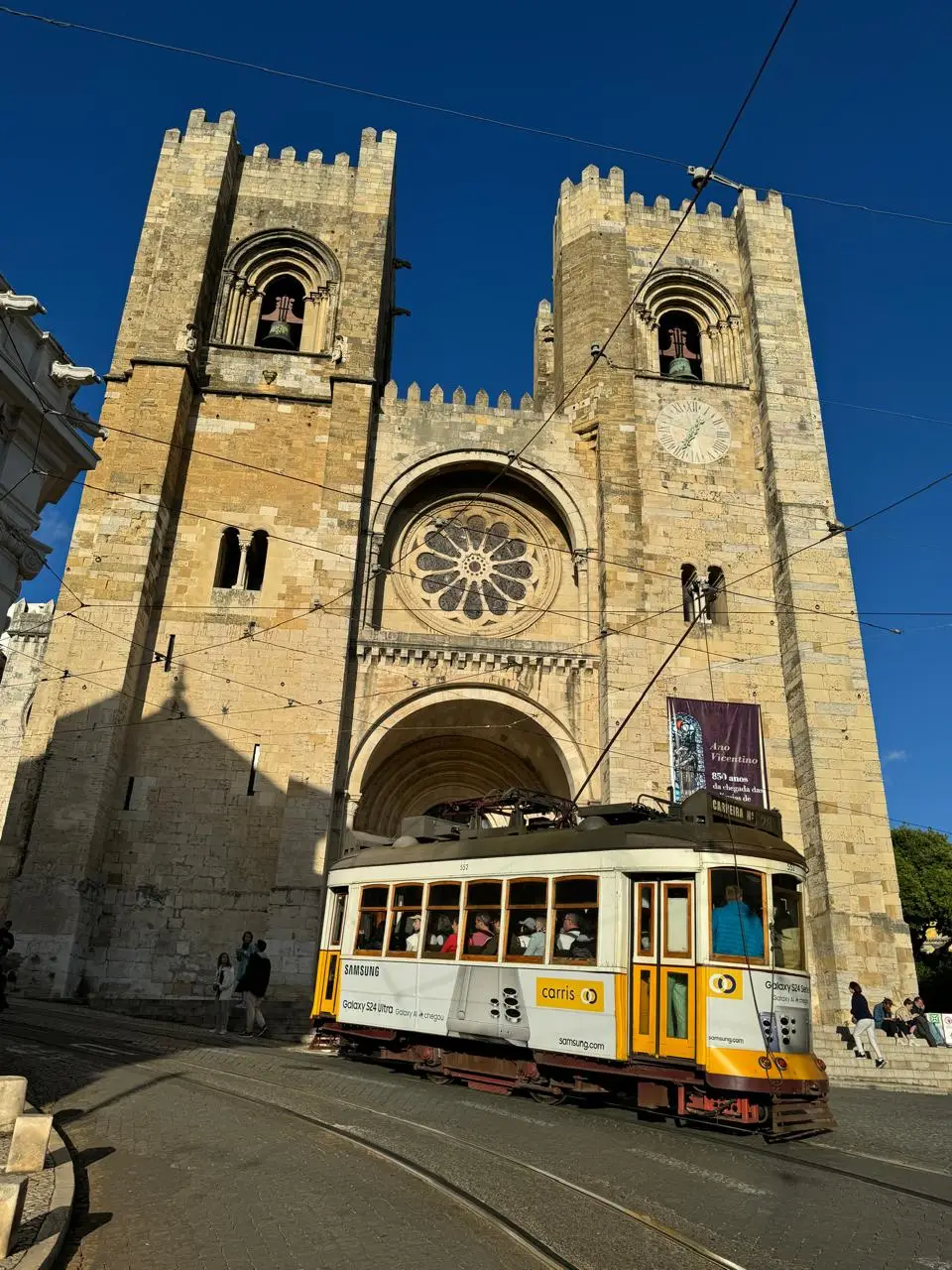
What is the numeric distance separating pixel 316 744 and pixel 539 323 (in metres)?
19.4

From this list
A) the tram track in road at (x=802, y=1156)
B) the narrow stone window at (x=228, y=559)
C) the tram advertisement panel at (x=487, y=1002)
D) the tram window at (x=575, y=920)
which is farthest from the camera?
the narrow stone window at (x=228, y=559)

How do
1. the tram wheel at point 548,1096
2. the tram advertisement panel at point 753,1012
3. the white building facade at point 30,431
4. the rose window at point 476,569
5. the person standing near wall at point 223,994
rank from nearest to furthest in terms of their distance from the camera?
the tram advertisement panel at point 753,1012, the tram wheel at point 548,1096, the white building facade at point 30,431, the person standing near wall at point 223,994, the rose window at point 476,569

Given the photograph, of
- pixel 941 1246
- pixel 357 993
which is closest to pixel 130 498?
pixel 357 993

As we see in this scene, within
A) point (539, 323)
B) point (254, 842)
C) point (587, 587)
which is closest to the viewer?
point (254, 842)

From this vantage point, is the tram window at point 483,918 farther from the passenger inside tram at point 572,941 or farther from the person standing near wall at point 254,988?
the person standing near wall at point 254,988

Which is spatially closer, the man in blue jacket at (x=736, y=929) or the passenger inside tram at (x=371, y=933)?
the man in blue jacket at (x=736, y=929)

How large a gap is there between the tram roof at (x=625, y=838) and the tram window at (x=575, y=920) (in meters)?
0.32

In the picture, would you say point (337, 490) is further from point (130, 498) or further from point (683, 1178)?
point (683, 1178)

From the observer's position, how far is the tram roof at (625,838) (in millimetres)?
7355

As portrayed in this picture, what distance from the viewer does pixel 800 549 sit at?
17.6 metres

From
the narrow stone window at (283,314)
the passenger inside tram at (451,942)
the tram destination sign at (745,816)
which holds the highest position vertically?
the narrow stone window at (283,314)

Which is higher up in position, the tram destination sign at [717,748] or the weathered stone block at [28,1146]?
the tram destination sign at [717,748]

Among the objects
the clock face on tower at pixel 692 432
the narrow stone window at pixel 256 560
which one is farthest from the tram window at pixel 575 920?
the clock face on tower at pixel 692 432

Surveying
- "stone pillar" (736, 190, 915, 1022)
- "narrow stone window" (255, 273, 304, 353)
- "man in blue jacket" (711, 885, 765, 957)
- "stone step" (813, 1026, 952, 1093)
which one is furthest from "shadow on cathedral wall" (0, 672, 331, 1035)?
"narrow stone window" (255, 273, 304, 353)
